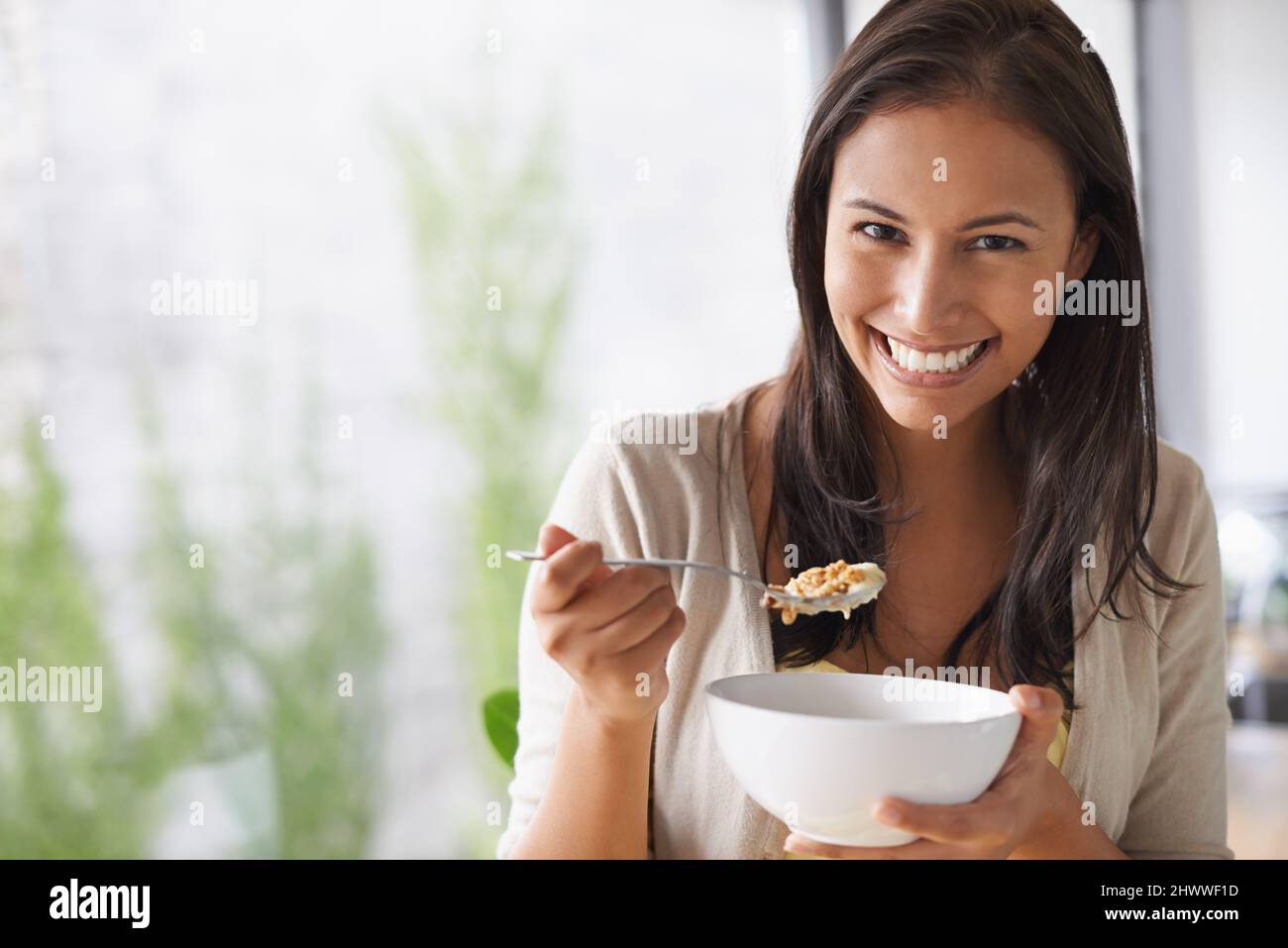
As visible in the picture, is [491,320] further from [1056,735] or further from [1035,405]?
[1056,735]

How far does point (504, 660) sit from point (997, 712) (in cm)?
176

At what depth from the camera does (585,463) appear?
1.21 meters

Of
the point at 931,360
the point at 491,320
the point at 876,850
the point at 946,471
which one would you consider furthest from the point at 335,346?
the point at 876,850

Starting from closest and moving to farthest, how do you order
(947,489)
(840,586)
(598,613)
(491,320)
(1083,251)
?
1. (598,613)
2. (840,586)
3. (1083,251)
4. (947,489)
5. (491,320)

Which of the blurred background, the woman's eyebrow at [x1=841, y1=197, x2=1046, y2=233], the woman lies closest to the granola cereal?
the woman

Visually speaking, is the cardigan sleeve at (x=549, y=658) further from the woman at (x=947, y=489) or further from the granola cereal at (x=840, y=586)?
the granola cereal at (x=840, y=586)

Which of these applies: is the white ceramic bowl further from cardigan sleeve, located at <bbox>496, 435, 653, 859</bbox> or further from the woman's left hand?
cardigan sleeve, located at <bbox>496, 435, 653, 859</bbox>

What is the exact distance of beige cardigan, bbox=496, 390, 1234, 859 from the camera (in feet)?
3.66

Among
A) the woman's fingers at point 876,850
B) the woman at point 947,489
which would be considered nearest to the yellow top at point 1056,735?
the woman at point 947,489

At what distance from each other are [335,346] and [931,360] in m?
1.51

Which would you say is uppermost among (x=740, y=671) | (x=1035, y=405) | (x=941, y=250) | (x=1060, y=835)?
(x=941, y=250)

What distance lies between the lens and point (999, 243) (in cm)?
103

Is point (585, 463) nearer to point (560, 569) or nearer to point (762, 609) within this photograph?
point (762, 609)

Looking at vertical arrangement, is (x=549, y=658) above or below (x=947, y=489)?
below
